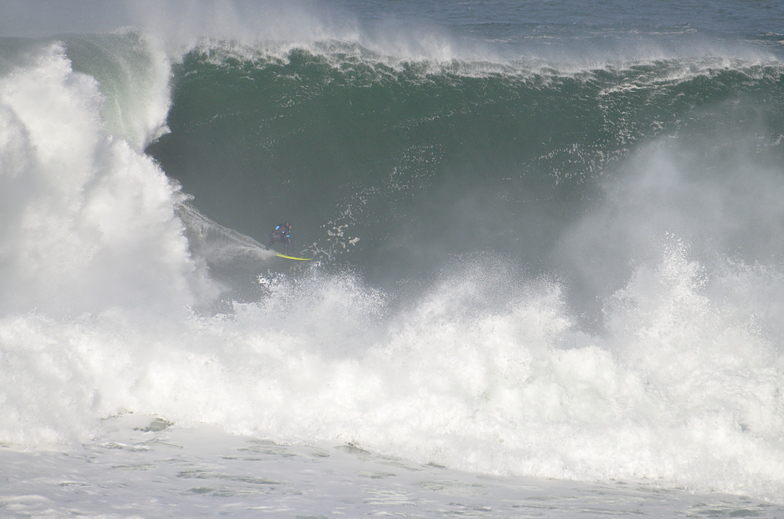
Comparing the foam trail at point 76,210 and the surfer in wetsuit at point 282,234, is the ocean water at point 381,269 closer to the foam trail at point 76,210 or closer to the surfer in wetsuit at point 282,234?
the foam trail at point 76,210

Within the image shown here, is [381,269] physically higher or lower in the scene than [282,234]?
lower

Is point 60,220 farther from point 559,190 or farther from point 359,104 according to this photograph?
point 559,190

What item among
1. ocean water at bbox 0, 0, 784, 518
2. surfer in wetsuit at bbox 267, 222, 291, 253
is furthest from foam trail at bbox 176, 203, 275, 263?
surfer in wetsuit at bbox 267, 222, 291, 253

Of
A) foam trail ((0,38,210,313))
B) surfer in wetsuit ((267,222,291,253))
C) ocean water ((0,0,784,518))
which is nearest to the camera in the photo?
ocean water ((0,0,784,518))

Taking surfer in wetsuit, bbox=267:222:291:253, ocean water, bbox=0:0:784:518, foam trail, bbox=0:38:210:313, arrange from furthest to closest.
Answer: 1. surfer in wetsuit, bbox=267:222:291:253
2. foam trail, bbox=0:38:210:313
3. ocean water, bbox=0:0:784:518

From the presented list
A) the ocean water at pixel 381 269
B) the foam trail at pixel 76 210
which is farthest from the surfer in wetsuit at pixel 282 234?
the foam trail at pixel 76 210

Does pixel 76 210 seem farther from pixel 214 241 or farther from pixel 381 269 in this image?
pixel 381 269

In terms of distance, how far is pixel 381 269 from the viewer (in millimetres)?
10047

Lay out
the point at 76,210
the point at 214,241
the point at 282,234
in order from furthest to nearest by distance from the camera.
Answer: the point at 214,241 < the point at 282,234 < the point at 76,210

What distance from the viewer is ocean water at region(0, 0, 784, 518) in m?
6.53

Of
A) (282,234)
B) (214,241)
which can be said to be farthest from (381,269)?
(214,241)

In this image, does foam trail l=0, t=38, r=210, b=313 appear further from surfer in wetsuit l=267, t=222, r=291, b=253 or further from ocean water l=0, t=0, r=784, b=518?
surfer in wetsuit l=267, t=222, r=291, b=253

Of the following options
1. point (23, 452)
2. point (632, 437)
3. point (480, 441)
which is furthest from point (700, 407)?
point (23, 452)

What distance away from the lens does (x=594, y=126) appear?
11688 millimetres
